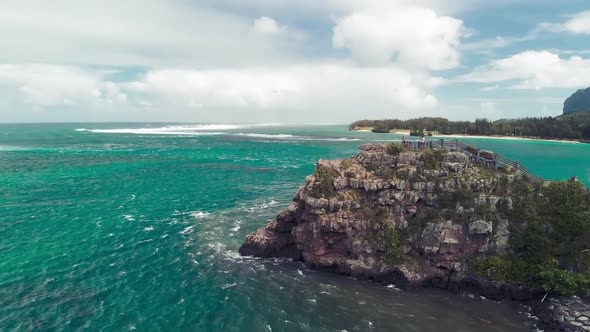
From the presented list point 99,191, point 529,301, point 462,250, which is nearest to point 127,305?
point 462,250

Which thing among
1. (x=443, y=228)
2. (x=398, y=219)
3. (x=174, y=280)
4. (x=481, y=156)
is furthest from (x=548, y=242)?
(x=174, y=280)

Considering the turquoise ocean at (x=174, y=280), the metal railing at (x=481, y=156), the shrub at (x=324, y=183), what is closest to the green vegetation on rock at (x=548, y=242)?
the turquoise ocean at (x=174, y=280)

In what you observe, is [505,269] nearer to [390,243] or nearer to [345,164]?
[390,243]

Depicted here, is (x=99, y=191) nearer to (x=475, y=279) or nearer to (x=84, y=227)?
(x=84, y=227)

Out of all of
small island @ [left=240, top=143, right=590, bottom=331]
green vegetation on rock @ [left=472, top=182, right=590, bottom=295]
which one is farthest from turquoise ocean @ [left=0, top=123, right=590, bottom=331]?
green vegetation on rock @ [left=472, top=182, right=590, bottom=295]

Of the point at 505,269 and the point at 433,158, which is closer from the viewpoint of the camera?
the point at 505,269

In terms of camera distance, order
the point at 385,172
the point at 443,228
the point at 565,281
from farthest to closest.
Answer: the point at 385,172
the point at 443,228
the point at 565,281

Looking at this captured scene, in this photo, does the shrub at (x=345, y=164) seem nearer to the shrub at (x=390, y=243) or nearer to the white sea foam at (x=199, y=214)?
the shrub at (x=390, y=243)
